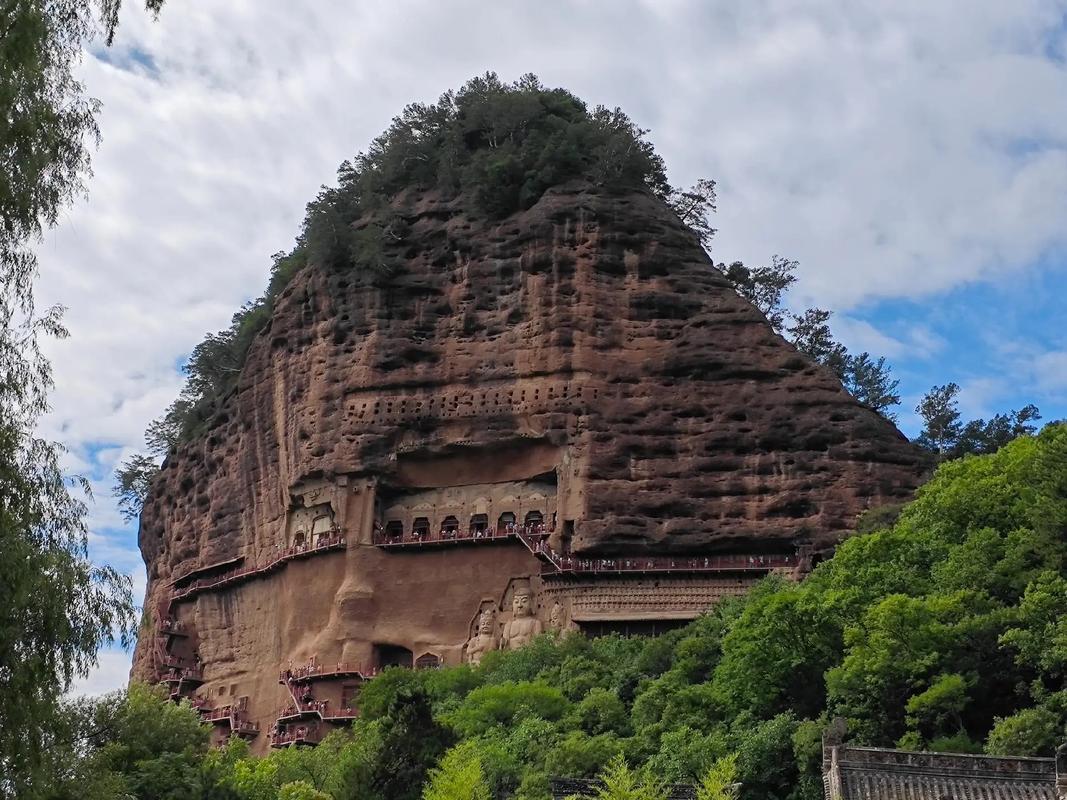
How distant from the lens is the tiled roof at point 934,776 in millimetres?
19891

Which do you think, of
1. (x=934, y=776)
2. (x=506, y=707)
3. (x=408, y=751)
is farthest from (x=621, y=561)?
(x=934, y=776)

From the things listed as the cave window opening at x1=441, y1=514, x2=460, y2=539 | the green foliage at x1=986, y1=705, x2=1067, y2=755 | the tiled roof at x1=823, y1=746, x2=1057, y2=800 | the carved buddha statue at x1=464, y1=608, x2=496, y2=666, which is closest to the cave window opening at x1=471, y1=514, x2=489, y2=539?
the cave window opening at x1=441, y1=514, x2=460, y2=539

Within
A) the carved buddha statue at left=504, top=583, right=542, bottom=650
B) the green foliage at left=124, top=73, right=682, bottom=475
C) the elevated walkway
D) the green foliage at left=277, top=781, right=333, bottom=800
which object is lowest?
the green foliage at left=277, top=781, right=333, bottom=800

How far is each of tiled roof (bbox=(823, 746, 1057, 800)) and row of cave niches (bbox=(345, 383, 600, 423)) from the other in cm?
3073

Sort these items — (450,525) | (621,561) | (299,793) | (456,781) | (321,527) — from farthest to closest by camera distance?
(321,527) → (450,525) → (621,561) → (299,793) → (456,781)

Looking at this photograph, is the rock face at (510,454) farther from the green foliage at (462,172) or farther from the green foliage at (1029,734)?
the green foliage at (1029,734)

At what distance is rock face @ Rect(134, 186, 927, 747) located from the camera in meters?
48.1

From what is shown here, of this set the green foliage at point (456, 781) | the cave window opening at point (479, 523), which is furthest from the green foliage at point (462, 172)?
the green foliage at point (456, 781)

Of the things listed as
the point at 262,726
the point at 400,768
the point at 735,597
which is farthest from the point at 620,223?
the point at 400,768

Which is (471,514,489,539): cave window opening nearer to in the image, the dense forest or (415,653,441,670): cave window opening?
(415,653,441,670): cave window opening

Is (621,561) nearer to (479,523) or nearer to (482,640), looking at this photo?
(482,640)

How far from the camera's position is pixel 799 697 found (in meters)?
33.8

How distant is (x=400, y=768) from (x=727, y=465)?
2157 centimetres

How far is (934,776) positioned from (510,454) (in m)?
32.6
